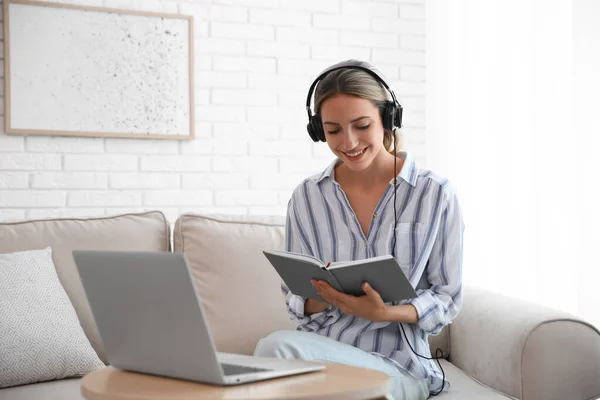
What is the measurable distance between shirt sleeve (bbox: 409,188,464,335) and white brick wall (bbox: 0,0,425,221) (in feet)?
4.45

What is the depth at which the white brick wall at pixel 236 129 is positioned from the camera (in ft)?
9.40

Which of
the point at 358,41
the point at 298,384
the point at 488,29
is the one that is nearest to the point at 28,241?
the point at 298,384

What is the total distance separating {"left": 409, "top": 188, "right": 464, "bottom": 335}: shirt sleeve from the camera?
179cm

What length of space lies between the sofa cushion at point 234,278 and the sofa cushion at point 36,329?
40 centimetres

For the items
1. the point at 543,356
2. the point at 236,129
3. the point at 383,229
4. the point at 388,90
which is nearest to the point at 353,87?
the point at 388,90

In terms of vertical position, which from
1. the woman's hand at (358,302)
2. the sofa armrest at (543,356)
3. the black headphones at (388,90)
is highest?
the black headphones at (388,90)

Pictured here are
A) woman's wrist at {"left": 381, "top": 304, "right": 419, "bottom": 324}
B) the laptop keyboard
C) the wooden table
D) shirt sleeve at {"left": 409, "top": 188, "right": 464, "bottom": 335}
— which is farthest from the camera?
shirt sleeve at {"left": 409, "top": 188, "right": 464, "bottom": 335}

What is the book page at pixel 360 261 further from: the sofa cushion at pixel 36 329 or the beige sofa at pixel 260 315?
the sofa cushion at pixel 36 329

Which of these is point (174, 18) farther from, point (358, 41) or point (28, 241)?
point (28, 241)

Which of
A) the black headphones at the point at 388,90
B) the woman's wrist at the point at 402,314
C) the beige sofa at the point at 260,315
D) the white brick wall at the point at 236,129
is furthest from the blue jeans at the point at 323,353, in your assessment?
the white brick wall at the point at 236,129

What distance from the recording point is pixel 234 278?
2377 millimetres

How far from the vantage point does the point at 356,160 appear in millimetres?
1855

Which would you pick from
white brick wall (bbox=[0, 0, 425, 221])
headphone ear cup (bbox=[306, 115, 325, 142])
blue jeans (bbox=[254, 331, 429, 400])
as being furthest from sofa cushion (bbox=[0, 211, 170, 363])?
blue jeans (bbox=[254, 331, 429, 400])

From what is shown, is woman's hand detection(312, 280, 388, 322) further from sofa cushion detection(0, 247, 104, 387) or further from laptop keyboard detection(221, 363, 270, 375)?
sofa cushion detection(0, 247, 104, 387)
